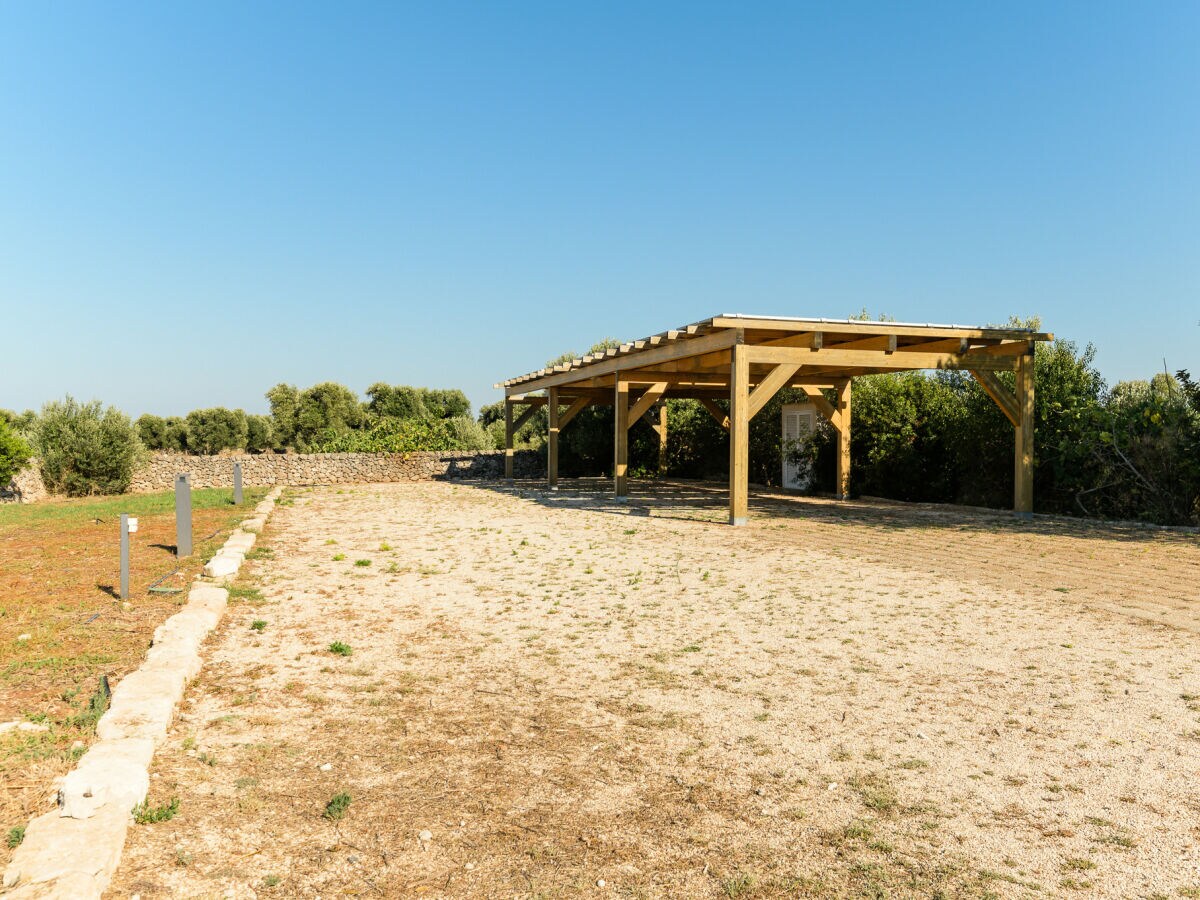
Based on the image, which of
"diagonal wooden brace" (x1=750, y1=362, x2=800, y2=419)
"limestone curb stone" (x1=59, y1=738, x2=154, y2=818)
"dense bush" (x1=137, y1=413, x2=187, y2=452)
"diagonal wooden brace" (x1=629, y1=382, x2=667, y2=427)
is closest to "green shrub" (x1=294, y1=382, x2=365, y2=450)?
"dense bush" (x1=137, y1=413, x2=187, y2=452)

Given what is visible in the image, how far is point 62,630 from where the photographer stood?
5.71m

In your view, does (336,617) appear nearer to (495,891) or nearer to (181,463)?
(495,891)

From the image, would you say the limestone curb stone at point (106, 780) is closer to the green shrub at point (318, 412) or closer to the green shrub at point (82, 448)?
the green shrub at point (82, 448)

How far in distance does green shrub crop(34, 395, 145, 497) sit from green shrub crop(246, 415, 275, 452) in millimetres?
25096

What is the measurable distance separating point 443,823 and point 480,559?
6444 millimetres

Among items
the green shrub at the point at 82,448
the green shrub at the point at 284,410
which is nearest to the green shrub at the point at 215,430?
the green shrub at the point at 284,410

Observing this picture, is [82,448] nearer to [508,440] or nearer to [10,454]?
[10,454]

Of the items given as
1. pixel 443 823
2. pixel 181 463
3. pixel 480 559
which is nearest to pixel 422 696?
pixel 443 823

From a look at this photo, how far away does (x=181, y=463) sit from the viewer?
25438 mm

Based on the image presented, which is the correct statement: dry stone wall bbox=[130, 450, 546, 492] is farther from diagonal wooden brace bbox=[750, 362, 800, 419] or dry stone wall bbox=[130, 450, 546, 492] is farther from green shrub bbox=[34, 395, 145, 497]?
diagonal wooden brace bbox=[750, 362, 800, 419]

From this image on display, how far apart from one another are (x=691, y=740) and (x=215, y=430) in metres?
49.8

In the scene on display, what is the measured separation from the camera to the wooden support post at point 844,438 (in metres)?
18.0

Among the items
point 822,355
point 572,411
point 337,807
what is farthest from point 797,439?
point 337,807

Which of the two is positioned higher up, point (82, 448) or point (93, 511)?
point (82, 448)
